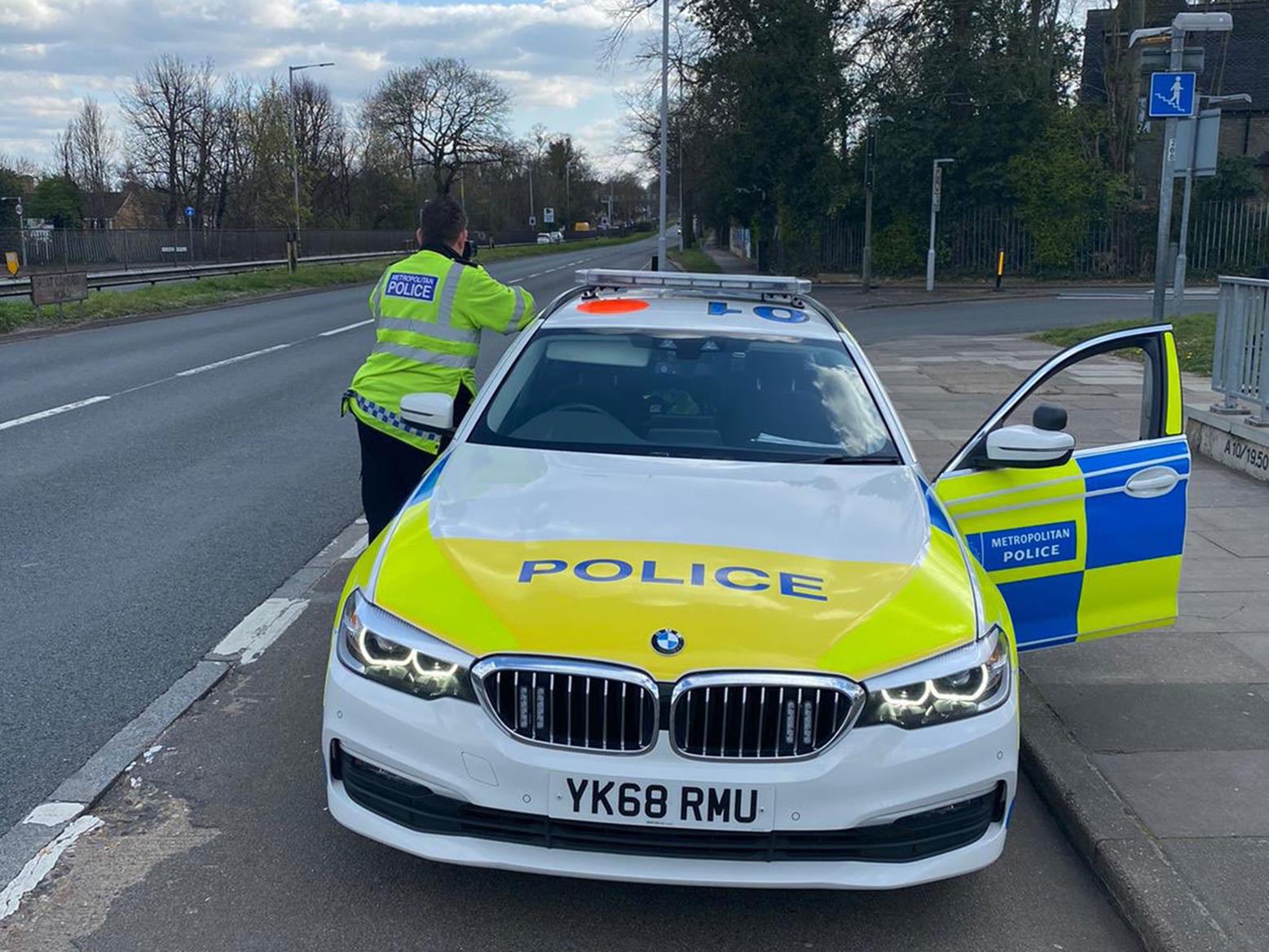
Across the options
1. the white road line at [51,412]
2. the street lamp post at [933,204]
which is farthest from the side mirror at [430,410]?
the street lamp post at [933,204]

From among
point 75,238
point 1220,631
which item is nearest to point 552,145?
point 75,238

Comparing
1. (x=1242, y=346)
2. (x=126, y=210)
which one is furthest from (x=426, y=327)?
(x=126, y=210)

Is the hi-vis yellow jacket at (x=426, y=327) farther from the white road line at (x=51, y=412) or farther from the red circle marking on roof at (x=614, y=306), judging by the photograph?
the white road line at (x=51, y=412)

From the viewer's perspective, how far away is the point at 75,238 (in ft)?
143

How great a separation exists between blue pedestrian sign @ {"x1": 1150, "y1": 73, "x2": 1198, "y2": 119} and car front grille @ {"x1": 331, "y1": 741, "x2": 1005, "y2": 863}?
9226mm

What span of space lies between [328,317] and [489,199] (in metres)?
83.1

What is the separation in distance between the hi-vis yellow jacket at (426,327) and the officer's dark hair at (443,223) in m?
0.12

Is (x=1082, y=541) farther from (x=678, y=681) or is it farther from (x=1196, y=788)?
(x=678, y=681)

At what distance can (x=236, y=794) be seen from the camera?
412cm

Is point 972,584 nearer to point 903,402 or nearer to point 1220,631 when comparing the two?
point 1220,631

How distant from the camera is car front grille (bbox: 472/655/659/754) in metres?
3.12

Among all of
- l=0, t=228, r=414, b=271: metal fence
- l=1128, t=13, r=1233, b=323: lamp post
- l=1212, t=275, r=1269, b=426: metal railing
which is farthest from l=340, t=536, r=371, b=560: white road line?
l=0, t=228, r=414, b=271: metal fence

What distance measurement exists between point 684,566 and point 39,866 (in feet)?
6.44

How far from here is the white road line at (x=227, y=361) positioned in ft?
51.5
